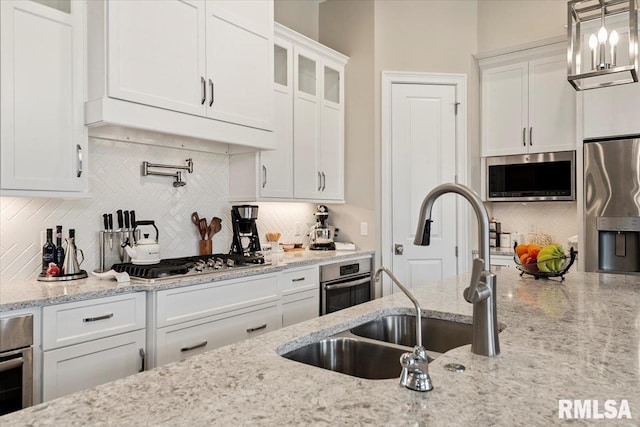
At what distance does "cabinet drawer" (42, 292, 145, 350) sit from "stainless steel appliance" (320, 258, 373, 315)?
1521mm

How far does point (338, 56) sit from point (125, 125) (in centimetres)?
233

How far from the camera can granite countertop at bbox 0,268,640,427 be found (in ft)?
2.69

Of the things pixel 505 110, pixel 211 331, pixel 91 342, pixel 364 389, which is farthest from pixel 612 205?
pixel 91 342

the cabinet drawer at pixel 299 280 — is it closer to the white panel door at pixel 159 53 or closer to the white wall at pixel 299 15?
the white panel door at pixel 159 53

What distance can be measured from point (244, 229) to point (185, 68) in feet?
3.96

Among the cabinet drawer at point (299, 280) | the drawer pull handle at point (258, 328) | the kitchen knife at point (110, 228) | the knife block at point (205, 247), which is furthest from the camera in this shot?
the knife block at point (205, 247)

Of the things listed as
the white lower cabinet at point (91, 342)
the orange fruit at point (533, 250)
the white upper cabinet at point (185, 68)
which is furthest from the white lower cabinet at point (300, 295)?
the orange fruit at point (533, 250)

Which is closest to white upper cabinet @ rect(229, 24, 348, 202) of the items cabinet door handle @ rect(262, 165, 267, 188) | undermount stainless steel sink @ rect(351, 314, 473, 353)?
cabinet door handle @ rect(262, 165, 267, 188)

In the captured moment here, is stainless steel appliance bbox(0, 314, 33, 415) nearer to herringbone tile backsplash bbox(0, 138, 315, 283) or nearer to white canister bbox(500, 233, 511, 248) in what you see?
herringbone tile backsplash bbox(0, 138, 315, 283)

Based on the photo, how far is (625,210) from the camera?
341cm

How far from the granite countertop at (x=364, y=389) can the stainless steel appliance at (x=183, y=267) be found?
125 cm

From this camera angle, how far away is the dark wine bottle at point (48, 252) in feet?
7.99

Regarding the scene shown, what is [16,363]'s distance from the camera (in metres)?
1.85

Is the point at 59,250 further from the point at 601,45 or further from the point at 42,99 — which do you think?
the point at 601,45
